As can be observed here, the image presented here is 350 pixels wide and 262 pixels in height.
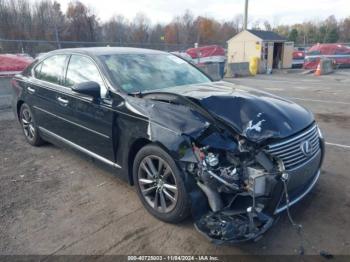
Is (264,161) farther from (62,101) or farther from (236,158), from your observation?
(62,101)

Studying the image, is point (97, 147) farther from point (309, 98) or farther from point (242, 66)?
point (242, 66)

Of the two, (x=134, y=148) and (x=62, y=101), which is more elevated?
(x=62, y=101)

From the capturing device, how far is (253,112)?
301 centimetres

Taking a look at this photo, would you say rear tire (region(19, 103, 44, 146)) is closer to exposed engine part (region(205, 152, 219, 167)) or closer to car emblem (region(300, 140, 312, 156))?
exposed engine part (region(205, 152, 219, 167))

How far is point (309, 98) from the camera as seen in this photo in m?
10.9

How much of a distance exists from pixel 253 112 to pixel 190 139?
72cm

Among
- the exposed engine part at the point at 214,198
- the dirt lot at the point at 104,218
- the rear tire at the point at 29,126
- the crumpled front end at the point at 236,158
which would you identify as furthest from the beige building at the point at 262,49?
the exposed engine part at the point at 214,198

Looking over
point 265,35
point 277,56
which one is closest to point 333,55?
point 277,56

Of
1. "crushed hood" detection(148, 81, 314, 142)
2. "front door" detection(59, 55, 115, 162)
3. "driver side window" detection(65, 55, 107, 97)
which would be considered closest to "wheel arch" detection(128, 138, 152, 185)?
"front door" detection(59, 55, 115, 162)

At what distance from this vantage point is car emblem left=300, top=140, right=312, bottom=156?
2957 mm

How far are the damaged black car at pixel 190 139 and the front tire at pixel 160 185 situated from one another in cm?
1

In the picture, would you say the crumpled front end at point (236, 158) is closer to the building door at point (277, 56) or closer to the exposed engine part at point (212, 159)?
the exposed engine part at point (212, 159)

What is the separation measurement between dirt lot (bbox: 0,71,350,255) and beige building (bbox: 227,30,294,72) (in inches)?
763

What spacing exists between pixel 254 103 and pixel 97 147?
6.46ft
